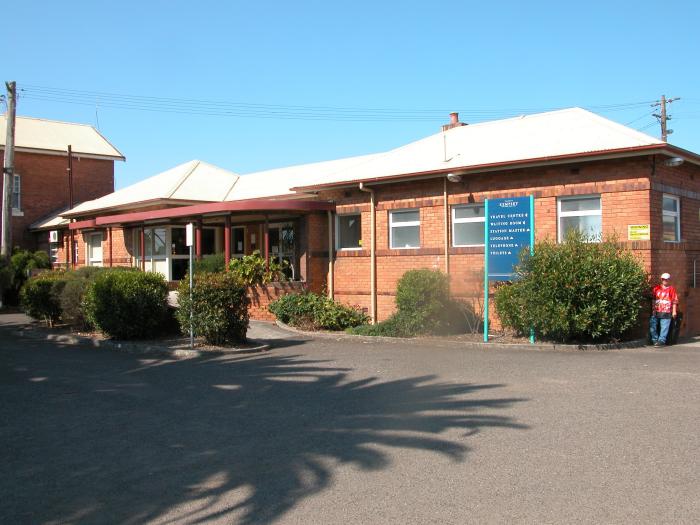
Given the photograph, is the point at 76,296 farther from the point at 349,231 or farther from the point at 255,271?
the point at 349,231

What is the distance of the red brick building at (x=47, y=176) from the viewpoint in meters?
32.8

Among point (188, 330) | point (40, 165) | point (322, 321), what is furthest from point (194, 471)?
point (40, 165)

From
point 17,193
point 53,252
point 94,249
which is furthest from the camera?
point 17,193

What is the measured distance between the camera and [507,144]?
17578 mm

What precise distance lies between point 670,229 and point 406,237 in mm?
6099

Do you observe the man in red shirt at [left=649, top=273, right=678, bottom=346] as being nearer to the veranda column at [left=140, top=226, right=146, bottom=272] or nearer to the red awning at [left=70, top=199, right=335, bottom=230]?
the red awning at [left=70, top=199, right=335, bottom=230]

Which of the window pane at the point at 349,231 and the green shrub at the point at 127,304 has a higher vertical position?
the window pane at the point at 349,231

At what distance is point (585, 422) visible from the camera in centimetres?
758

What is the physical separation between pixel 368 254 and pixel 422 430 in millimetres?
11607

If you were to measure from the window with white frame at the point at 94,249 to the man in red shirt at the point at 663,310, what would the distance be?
21.2 metres

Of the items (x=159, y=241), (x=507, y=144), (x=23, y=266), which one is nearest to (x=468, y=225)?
(x=507, y=144)

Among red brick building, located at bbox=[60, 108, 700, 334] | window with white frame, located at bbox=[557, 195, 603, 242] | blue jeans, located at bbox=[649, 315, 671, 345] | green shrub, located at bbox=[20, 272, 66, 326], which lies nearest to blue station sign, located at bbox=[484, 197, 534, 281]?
window with white frame, located at bbox=[557, 195, 603, 242]

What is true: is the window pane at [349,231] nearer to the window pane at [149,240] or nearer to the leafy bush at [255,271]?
the leafy bush at [255,271]

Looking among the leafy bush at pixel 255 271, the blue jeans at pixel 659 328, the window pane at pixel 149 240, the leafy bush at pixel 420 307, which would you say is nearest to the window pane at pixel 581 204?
the blue jeans at pixel 659 328
